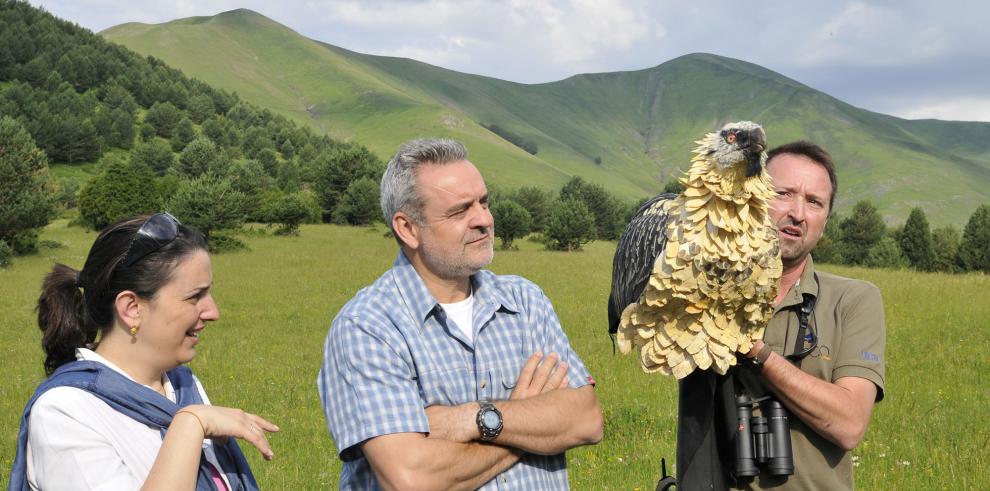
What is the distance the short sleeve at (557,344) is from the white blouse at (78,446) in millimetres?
1939

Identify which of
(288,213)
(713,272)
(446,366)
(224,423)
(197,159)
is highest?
(713,272)

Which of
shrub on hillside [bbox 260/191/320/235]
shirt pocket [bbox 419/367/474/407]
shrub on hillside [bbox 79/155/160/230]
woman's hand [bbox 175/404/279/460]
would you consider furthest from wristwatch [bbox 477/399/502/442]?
shrub on hillside [bbox 79/155/160/230]

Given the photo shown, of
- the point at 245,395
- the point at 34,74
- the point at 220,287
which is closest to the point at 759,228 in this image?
the point at 245,395

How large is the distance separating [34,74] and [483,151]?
88.2 meters

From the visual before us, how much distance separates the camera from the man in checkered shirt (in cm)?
308

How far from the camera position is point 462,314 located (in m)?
3.60

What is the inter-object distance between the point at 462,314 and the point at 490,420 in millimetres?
630

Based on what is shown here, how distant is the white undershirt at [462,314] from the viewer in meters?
3.54

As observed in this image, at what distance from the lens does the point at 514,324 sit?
11.9ft

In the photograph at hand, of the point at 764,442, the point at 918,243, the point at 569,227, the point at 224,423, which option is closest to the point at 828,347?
the point at 764,442

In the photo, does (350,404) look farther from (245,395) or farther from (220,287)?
(220,287)

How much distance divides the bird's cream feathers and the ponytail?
2485 mm

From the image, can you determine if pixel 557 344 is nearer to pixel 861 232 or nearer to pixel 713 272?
pixel 713 272

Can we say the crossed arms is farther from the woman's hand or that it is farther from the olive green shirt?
the olive green shirt
